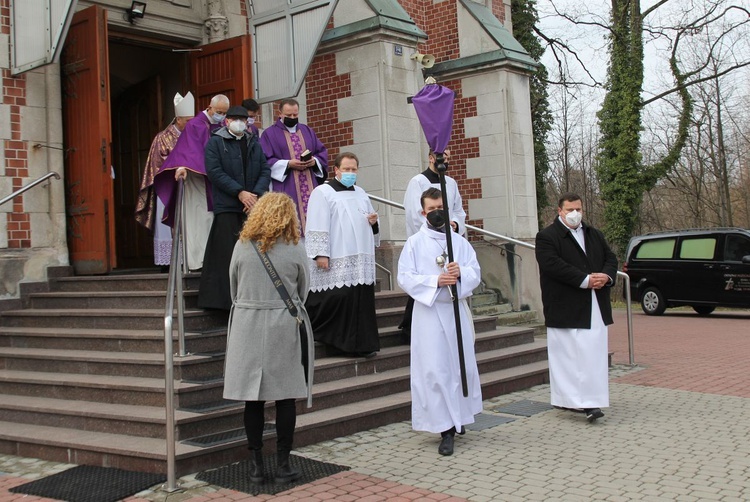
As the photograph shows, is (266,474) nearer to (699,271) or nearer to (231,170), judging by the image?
(231,170)

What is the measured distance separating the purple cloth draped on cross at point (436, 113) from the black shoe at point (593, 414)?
2503 mm

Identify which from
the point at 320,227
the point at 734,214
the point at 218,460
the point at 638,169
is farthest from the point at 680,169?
the point at 218,460

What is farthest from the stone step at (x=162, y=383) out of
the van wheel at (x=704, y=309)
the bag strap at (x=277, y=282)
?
the van wheel at (x=704, y=309)

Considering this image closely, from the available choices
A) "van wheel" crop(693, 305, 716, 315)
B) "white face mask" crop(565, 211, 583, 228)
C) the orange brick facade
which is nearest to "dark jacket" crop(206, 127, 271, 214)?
"white face mask" crop(565, 211, 583, 228)

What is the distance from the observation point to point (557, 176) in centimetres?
3988

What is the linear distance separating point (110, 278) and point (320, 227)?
229 centimetres

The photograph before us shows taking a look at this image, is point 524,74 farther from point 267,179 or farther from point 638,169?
point 638,169

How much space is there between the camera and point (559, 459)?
18.6ft

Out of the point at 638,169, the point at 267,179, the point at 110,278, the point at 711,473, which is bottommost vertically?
the point at 711,473

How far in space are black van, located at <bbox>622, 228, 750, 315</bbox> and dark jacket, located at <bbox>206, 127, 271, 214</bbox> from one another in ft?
41.4

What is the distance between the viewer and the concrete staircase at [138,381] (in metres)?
5.73

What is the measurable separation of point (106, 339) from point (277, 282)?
2.69 m

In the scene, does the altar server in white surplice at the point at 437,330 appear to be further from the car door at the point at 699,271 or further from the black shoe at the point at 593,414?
the car door at the point at 699,271

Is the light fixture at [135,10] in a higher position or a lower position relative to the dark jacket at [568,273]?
higher
